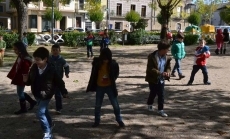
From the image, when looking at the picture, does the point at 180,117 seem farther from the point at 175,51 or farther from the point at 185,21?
the point at 185,21

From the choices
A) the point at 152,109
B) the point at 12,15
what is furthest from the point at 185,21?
the point at 152,109

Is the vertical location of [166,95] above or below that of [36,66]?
below

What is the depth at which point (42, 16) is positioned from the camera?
49.3 m

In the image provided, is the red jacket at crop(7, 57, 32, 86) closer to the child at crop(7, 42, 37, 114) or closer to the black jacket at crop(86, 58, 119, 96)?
the child at crop(7, 42, 37, 114)

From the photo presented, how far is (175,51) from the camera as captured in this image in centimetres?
995

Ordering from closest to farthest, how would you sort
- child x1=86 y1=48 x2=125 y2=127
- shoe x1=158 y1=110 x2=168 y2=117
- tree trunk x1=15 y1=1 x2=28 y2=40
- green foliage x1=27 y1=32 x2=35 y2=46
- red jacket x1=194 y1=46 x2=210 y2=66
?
child x1=86 y1=48 x2=125 y2=127, shoe x1=158 y1=110 x2=168 y2=117, red jacket x1=194 y1=46 x2=210 y2=66, tree trunk x1=15 y1=1 x2=28 y2=40, green foliage x1=27 y1=32 x2=35 y2=46

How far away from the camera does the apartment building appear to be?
48594 millimetres

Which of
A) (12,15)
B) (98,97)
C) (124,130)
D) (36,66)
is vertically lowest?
(124,130)

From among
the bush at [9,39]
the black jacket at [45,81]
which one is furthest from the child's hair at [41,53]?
the bush at [9,39]

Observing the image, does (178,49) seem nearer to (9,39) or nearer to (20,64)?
(20,64)

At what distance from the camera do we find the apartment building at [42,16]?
48.6 meters

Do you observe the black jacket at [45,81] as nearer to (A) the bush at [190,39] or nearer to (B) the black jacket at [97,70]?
(B) the black jacket at [97,70]

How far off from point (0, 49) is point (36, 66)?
9.15 meters

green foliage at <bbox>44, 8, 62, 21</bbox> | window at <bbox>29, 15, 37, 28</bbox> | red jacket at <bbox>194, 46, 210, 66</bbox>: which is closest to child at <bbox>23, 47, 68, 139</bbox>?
red jacket at <bbox>194, 46, 210, 66</bbox>
